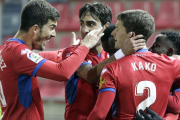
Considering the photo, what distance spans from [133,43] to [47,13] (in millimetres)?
964

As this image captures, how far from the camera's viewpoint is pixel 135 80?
2500 millimetres

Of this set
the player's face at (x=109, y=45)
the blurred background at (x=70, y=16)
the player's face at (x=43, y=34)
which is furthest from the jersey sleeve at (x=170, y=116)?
the blurred background at (x=70, y=16)

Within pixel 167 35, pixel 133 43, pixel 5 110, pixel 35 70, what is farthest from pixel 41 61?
pixel 167 35

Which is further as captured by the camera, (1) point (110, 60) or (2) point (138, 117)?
(1) point (110, 60)

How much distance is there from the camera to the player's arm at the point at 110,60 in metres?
2.57

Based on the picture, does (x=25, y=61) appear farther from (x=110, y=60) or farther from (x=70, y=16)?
(x=70, y=16)

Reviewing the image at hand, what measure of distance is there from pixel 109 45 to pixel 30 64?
32.3 inches

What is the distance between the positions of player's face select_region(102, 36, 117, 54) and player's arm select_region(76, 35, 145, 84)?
0.30m

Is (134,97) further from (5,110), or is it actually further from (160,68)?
(5,110)

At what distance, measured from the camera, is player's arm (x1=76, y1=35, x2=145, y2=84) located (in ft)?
8.44

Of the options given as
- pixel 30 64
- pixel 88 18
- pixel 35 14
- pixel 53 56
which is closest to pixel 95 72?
pixel 30 64

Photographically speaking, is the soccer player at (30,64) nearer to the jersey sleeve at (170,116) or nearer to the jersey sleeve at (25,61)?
the jersey sleeve at (25,61)

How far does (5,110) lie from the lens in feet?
9.97

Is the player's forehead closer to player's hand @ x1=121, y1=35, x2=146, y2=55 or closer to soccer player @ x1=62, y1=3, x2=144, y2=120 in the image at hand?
soccer player @ x1=62, y1=3, x2=144, y2=120
